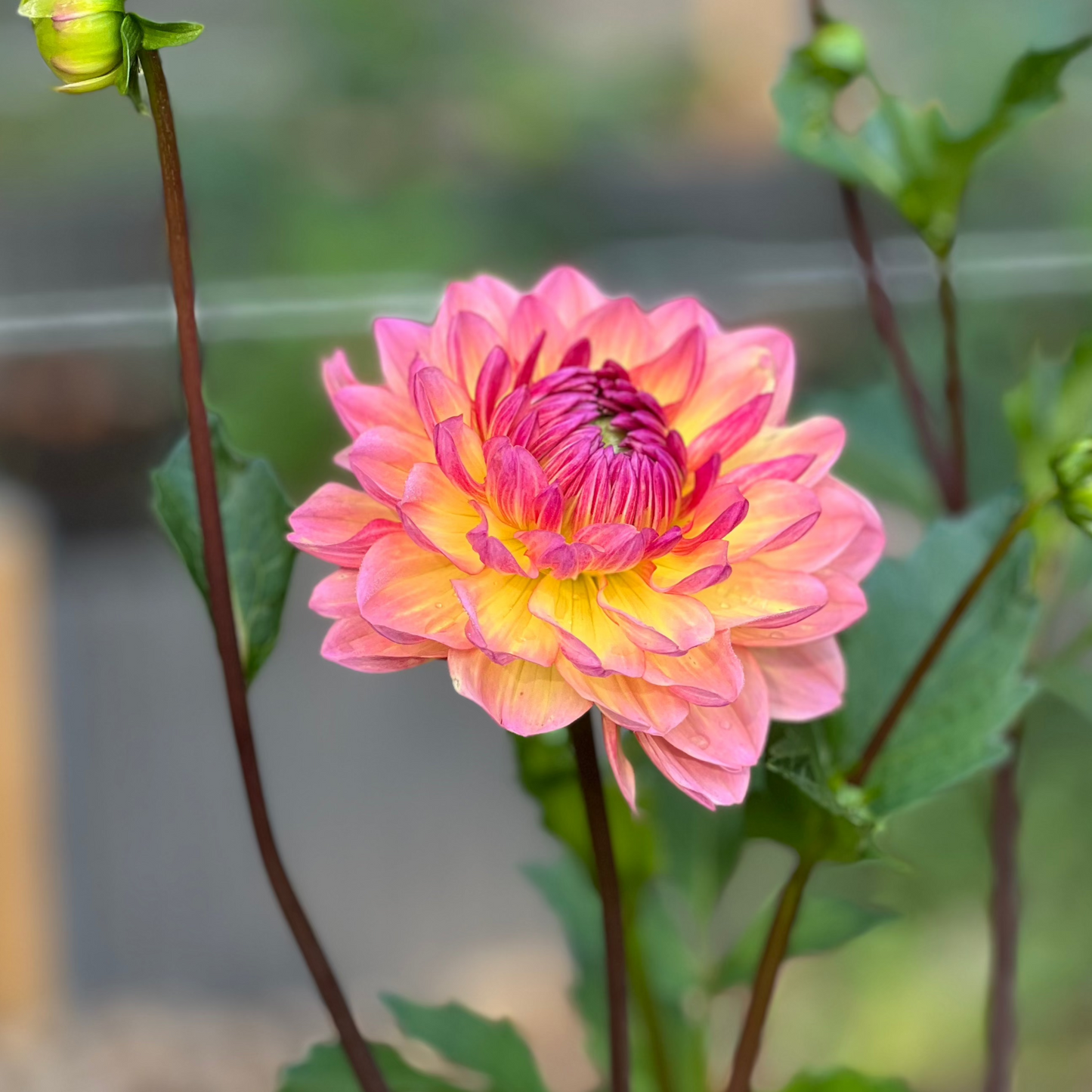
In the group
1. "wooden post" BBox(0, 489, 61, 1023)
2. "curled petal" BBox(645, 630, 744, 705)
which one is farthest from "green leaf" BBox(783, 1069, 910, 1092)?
"wooden post" BBox(0, 489, 61, 1023)

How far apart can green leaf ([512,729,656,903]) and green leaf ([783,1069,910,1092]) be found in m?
0.06

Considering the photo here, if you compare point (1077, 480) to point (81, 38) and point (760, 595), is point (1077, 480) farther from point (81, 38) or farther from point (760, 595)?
point (81, 38)

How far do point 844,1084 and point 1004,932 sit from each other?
7 cm

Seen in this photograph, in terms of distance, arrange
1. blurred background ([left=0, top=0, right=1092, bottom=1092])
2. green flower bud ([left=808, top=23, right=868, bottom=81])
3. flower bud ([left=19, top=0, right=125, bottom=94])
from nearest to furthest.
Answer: flower bud ([left=19, top=0, right=125, bottom=94]), green flower bud ([left=808, top=23, right=868, bottom=81]), blurred background ([left=0, top=0, right=1092, bottom=1092])

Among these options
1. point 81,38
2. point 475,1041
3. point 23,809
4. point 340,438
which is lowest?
point 23,809

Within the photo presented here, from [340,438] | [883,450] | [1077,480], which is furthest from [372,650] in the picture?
[340,438]

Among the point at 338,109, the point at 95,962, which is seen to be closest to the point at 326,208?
the point at 338,109

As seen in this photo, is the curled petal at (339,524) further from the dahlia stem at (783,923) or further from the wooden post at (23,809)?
the wooden post at (23,809)

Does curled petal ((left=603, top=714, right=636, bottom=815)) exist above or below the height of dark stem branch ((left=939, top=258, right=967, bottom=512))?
below

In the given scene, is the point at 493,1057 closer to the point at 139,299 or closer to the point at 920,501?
the point at 920,501

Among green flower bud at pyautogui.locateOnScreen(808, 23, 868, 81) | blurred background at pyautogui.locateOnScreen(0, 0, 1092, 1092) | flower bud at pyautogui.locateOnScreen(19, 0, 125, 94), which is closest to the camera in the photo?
flower bud at pyautogui.locateOnScreen(19, 0, 125, 94)

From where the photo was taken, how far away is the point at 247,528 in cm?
23

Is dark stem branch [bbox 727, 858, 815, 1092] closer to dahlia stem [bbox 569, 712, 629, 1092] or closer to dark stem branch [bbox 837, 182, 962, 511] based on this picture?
dahlia stem [bbox 569, 712, 629, 1092]

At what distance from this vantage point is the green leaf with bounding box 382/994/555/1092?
0.94 feet
